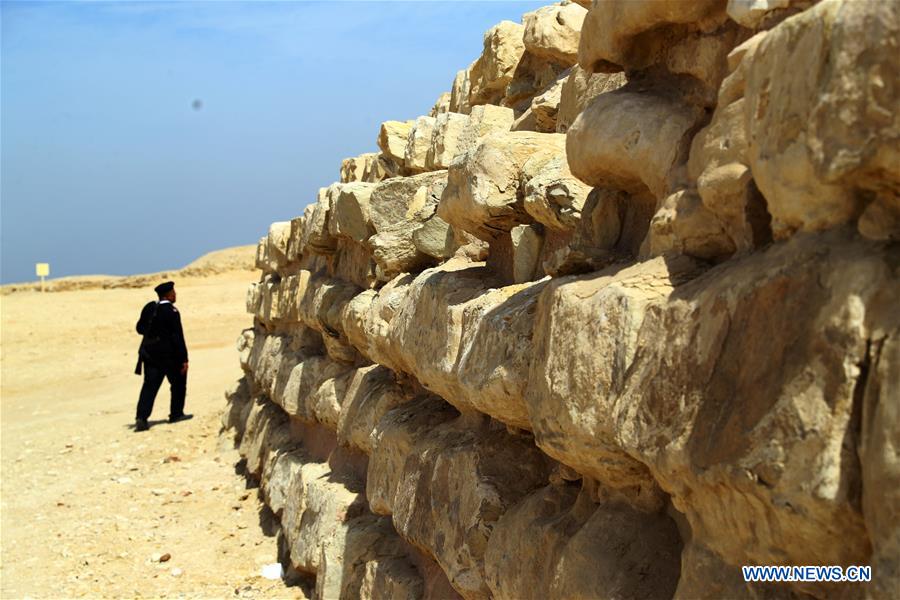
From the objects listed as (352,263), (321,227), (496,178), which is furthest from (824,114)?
(321,227)

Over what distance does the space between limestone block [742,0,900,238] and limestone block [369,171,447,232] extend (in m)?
2.34

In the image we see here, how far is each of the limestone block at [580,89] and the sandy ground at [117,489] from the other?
2640 millimetres

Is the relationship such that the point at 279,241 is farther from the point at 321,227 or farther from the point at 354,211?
the point at 354,211

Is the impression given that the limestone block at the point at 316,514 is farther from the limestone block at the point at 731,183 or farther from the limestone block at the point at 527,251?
the limestone block at the point at 731,183

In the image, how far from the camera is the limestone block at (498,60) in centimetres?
359

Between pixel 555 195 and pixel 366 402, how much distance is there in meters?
1.67

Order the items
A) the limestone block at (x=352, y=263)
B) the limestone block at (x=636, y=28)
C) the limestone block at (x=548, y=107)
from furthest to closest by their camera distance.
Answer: the limestone block at (x=352, y=263)
the limestone block at (x=548, y=107)
the limestone block at (x=636, y=28)

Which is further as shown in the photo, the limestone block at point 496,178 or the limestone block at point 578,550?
the limestone block at point 496,178

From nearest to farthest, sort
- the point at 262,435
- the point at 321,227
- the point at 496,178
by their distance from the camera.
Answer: the point at 496,178 → the point at 321,227 → the point at 262,435

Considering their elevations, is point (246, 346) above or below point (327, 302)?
below

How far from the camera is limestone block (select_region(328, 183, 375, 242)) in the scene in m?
3.98

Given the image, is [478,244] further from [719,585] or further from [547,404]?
[719,585]

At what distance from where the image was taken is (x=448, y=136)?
11.8ft

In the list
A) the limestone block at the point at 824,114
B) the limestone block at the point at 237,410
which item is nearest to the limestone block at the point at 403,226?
the limestone block at the point at 824,114
